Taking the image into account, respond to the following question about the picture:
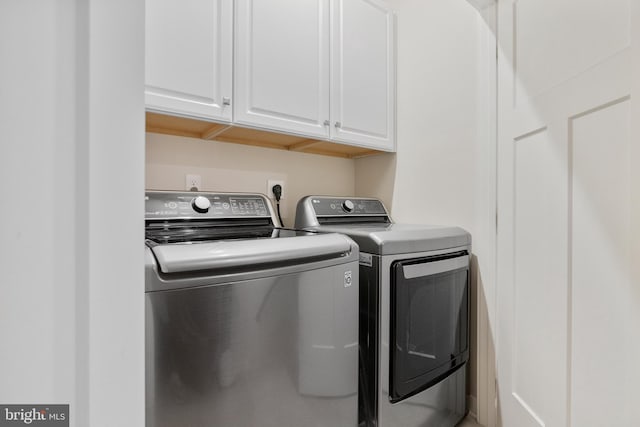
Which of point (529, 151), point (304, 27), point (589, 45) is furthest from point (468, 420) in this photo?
point (304, 27)

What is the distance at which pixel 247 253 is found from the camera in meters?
0.93

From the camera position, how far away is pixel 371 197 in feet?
7.09

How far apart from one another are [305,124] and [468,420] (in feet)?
5.45

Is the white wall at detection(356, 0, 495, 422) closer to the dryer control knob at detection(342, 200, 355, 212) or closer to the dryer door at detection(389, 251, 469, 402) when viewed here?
the dryer door at detection(389, 251, 469, 402)

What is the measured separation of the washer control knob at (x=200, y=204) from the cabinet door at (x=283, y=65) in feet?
1.24

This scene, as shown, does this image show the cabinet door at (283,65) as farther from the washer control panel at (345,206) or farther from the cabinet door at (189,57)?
the washer control panel at (345,206)

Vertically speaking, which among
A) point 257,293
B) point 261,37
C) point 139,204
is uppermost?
point 261,37

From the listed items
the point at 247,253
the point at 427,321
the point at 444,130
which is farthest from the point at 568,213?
the point at 247,253

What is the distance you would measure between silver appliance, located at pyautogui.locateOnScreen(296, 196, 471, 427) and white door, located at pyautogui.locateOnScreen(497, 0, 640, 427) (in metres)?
0.20

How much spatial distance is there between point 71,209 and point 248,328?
27.1 inches

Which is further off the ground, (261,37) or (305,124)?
(261,37)

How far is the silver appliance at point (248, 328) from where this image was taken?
2.66ft

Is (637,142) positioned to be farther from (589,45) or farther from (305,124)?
(305,124)

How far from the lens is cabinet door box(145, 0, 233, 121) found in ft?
4.01
